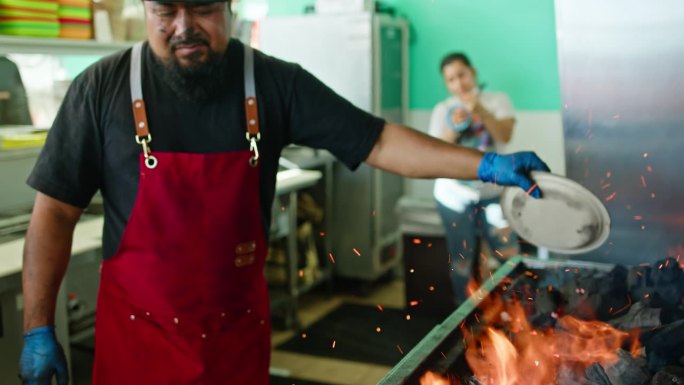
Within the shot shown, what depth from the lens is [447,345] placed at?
177cm

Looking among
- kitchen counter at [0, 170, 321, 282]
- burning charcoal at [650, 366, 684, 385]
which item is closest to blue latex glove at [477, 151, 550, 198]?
burning charcoal at [650, 366, 684, 385]

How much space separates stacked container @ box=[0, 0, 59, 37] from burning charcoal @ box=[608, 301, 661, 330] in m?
2.65

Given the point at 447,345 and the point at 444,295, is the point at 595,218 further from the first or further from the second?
the point at 444,295

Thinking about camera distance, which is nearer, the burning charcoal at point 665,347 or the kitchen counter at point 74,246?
the burning charcoal at point 665,347

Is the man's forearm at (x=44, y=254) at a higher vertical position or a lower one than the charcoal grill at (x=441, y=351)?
higher

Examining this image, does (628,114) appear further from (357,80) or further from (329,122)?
(357,80)

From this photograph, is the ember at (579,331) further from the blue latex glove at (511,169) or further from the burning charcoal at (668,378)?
the blue latex glove at (511,169)

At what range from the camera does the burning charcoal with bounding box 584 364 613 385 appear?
1554 mm

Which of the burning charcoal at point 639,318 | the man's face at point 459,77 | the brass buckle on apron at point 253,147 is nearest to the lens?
the burning charcoal at point 639,318

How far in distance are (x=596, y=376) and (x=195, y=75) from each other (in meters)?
1.21

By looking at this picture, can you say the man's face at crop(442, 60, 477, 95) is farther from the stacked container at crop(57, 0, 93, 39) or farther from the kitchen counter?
the kitchen counter

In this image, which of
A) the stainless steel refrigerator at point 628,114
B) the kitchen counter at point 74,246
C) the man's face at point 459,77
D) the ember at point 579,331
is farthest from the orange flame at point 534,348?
the man's face at point 459,77

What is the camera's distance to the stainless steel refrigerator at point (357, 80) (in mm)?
5117

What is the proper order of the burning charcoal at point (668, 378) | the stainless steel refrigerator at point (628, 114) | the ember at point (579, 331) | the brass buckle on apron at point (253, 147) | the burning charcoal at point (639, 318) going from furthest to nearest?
1. the stainless steel refrigerator at point (628, 114)
2. the brass buckle on apron at point (253, 147)
3. the burning charcoal at point (639, 318)
4. the ember at point (579, 331)
5. the burning charcoal at point (668, 378)
